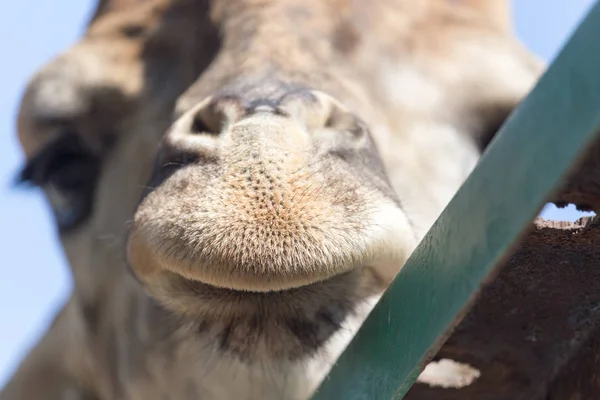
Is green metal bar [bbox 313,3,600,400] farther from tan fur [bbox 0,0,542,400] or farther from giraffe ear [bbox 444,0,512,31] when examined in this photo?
giraffe ear [bbox 444,0,512,31]

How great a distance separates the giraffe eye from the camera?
2090 millimetres

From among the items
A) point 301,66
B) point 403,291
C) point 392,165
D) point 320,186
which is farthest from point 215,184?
point 392,165

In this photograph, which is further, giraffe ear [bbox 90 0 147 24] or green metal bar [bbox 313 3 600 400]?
giraffe ear [bbox 90 0 147 24]

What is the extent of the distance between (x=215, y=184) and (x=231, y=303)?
18 cm

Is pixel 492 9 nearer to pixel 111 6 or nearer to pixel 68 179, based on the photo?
pixel 111 6

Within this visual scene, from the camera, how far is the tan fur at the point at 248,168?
1.07 m

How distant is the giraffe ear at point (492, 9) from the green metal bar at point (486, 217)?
4.69 feet

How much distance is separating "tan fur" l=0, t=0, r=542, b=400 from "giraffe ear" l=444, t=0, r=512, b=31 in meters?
0.01

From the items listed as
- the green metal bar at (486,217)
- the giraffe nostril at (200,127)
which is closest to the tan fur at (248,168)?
the giraffe nostril at (200,127)

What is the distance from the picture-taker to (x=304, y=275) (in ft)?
3.38

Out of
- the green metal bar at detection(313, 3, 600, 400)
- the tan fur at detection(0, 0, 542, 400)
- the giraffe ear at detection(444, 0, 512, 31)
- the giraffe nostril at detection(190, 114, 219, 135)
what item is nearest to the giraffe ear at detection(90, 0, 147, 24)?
the tan fur at detection(0, 0, 542, 400)

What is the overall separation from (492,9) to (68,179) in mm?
1185

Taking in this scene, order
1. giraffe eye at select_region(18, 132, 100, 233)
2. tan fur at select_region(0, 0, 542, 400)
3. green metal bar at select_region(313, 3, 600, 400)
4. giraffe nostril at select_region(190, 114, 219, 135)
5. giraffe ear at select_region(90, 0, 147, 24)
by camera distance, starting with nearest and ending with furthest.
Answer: green metal bar at select_region(313, 3, 600, 400), tan fur at select_region(0, 0, 542, 400), giraffe nostril at select_region(190, 114, 219, 135), giraffe eye at select_region(18, 132, 100, 233), giraffe ear at select_region(90, 0, 147, 24)

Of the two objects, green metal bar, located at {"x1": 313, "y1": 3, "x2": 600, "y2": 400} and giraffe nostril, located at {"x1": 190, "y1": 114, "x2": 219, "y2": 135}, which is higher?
green metal bar, located at {"x1": 313, "y1": 3, "x2": 600, "y2": 400}
